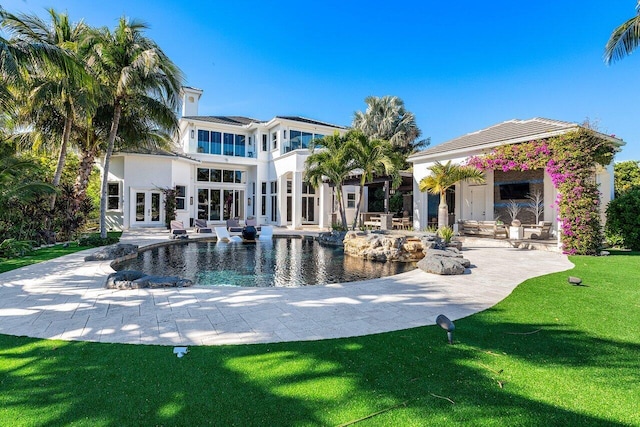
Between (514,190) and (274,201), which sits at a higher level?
(514,190)

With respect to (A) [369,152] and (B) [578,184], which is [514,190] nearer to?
(B) [578,184]

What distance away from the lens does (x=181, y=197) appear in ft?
81.8

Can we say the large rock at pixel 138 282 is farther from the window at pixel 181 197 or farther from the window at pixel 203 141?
the window at pixel 203 141

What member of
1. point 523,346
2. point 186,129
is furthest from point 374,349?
point 186,129

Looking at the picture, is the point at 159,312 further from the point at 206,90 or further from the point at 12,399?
the point at 206,90

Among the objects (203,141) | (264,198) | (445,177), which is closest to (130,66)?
(203,141)

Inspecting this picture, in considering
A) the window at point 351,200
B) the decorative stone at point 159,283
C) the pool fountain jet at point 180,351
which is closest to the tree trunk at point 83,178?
the decorative stone at point 159,283

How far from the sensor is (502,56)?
68.7 ft

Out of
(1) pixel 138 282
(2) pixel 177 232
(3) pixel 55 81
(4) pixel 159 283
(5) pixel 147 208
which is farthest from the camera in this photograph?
(5) pixel 147 208

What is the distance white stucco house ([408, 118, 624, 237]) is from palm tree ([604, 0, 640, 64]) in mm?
2844

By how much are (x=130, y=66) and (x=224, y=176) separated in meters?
15.8

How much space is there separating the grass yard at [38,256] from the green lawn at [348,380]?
22.5 feet

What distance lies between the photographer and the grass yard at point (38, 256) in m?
9.26

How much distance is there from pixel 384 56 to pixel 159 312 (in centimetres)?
2403
